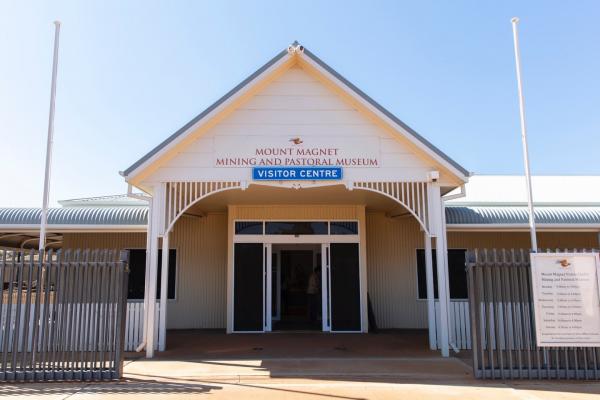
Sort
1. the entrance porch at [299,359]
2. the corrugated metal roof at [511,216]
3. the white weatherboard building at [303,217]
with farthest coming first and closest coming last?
the corrugated metal roof at [511,216]
the white weatherboard building at [303,217]
the entrance porch at [299,359]

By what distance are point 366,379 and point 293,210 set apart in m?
6.17

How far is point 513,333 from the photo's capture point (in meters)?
7.59

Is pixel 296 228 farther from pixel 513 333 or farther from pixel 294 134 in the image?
pixel 513 333

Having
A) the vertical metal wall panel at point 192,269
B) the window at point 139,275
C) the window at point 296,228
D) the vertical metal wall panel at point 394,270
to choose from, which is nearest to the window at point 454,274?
the vertical metal wall panel at point 394,270

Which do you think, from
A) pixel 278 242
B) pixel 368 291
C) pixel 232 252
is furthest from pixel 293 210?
pixel 368 291

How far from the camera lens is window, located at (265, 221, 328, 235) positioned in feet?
42.7

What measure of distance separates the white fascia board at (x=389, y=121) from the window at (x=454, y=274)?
459 cm

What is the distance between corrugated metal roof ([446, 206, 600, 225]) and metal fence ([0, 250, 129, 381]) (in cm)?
758

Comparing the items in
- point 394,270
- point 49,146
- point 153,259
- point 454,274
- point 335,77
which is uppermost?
point 335,77

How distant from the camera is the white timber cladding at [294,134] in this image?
9.80 meters

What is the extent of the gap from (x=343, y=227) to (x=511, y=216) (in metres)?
4.06

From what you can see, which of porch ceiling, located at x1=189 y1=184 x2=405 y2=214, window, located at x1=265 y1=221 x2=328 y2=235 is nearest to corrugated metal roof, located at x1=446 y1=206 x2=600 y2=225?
porch ceiling, located at x1=189 y1=184 x2=405 y2=214

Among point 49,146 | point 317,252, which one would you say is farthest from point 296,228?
point 49,146

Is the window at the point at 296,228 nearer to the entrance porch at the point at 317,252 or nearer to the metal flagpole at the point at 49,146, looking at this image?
the entrance porch at the point at 317,252
